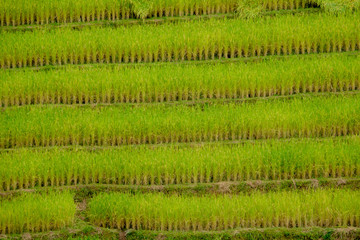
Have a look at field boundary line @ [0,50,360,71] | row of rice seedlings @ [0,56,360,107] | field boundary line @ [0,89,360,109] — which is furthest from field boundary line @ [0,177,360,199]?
field boundary line @ [0,50,360,71]

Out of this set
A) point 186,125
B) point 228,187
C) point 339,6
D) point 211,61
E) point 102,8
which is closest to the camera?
point 228,187

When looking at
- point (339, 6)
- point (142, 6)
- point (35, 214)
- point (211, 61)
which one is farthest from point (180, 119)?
point (339, 6)

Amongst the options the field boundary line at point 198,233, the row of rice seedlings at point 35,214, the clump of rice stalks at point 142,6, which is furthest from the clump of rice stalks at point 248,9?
the row of rice seedlings at point 35,214

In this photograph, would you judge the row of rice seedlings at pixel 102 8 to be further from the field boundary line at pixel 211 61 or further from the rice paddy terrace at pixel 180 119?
the field boundary line at pixel 211 61

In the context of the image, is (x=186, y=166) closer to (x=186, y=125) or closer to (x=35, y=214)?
(x=186, y=125)

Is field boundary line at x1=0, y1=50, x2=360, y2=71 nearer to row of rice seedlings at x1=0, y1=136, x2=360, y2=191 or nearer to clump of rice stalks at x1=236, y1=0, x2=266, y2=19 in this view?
clump of rice stalks at x1=236, y1=0, x2=266, y2=19
